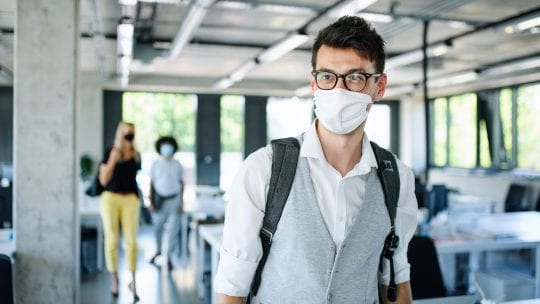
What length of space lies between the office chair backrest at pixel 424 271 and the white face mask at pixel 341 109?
183 cm

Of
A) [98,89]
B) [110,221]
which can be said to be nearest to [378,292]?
[110,221]

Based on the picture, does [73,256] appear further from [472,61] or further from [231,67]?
[472,61]

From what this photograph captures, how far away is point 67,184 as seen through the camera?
376 centimetres

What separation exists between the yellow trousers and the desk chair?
257cm

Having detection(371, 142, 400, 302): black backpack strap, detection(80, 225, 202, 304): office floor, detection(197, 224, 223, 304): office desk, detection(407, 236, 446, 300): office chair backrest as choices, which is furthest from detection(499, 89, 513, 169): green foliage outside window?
detection(371, 142, 400, 302): black backpack strap

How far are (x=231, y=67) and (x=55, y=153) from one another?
7240mm

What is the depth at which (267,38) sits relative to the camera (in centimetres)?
810

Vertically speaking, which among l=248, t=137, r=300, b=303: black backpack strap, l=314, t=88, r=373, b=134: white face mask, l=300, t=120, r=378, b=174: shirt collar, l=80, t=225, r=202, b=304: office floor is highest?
l=314, t=88, r=373, b=134: white face mask

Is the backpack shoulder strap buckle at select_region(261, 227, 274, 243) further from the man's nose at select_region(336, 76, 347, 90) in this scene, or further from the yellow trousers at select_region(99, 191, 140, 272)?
the yellow trousers at select_region(99, 191, 140, 272)

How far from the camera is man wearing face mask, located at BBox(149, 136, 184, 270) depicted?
6668 millimetres

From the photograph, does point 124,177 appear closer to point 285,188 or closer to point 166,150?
point 166,150

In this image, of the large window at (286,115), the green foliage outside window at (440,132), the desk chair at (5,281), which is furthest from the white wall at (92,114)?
the desk chair at (5,281)

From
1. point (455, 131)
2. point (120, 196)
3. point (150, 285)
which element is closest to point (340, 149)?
point (120, 196)

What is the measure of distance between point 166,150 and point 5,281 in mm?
4380
